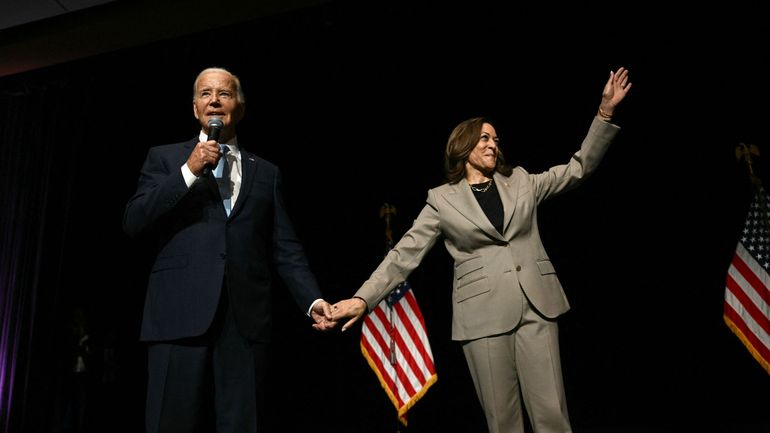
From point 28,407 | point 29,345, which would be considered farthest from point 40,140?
point 28,407

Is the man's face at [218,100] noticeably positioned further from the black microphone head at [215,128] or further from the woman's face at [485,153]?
the woman's face at [485,153]

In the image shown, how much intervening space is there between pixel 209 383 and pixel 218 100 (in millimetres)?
867

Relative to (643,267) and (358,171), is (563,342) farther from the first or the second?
(358,171)

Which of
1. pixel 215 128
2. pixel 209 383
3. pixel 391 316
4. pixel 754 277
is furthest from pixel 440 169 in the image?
pixel 209 383

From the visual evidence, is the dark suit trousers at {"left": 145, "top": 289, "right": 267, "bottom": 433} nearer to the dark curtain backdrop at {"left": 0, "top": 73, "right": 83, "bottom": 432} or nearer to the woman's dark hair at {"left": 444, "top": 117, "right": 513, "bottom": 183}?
the woman's dark hair at {"left": 444, "top": 117, "right": 513, "bottom": 183}

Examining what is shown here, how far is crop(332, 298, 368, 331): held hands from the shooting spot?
214cm

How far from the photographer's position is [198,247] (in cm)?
179

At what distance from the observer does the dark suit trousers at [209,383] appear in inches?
64.5

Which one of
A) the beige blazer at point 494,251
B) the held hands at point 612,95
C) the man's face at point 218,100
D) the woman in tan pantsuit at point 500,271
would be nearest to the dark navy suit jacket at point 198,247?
the man's face at point 218,100

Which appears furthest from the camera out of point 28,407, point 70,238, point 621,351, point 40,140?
point 70,238

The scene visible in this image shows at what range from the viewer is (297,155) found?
19.4 feet

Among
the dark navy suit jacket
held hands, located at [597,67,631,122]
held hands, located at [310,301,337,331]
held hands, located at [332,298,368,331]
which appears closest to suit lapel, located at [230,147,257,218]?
the dark navy suit jacket

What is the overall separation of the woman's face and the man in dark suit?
0.84 meters

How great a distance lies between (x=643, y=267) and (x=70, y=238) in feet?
15.8
